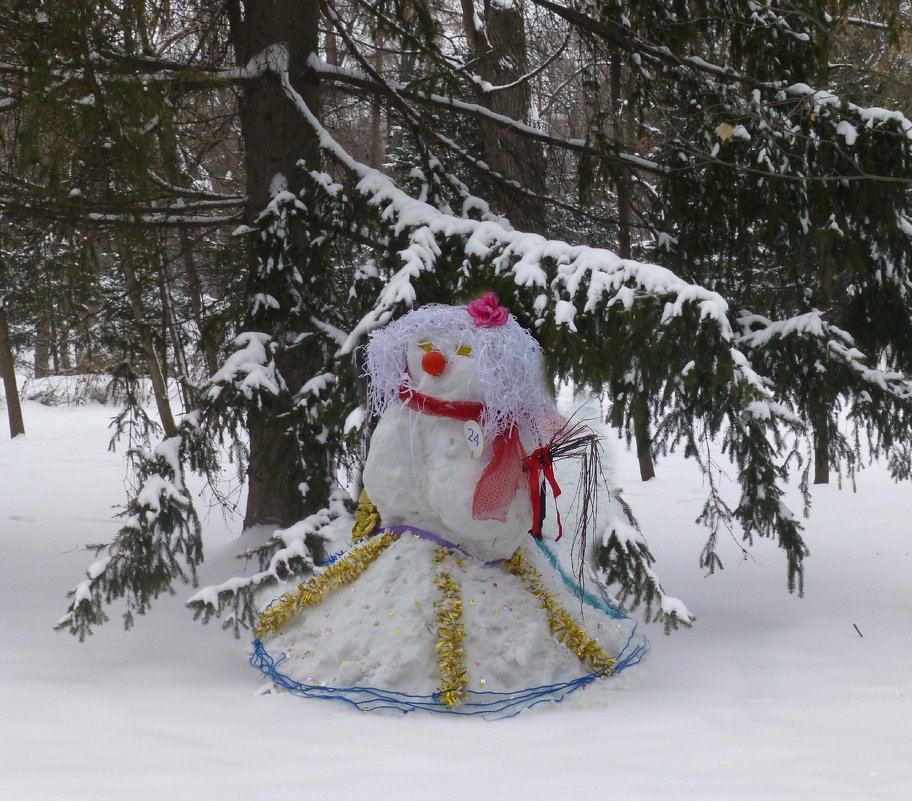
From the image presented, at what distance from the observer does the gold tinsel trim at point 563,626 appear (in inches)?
152

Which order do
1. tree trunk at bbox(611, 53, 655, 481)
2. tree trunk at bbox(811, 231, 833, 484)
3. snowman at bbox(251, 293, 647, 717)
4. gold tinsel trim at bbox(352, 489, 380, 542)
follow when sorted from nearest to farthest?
snowman at bbox(251, 293, 647, 717), gold tinsel trim at bbox(352, 489, 380, 542), tree trunk at bbox(611, 53, 655, 481), tree trunk at bbox(811, 231, 833, 484)

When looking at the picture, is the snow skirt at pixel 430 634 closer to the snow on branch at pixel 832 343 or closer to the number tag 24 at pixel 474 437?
the number tag 24 at pixel 474 437

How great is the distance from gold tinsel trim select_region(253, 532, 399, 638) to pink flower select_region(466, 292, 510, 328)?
3.13 ft

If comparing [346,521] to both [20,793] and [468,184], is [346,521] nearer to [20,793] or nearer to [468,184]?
[20,793]

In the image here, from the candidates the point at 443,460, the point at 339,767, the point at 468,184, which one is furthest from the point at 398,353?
the point at 468,184

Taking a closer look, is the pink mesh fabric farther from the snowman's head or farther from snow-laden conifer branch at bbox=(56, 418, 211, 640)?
snow-laden conifer branch at bbox=(56, 418, 211, 640)

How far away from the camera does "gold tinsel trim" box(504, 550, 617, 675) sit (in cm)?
387

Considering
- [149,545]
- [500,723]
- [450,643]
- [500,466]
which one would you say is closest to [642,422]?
[500,466]

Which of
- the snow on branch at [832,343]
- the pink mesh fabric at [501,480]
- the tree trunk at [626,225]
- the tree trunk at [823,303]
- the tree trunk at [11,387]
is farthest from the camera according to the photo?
the tree trunk at [11,387]

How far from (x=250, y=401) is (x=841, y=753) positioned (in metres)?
3.10

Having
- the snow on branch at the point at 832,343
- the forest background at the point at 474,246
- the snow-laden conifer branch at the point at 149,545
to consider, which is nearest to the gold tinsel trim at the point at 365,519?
the forest background at the point at 474,246

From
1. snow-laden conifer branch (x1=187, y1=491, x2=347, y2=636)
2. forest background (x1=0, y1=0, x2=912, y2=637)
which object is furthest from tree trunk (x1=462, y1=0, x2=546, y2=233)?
snow-laden conifer branch (x1=187, y1=491, x2=347, y2=636)

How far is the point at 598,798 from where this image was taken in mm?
2650

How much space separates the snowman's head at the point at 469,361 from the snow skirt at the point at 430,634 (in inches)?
23.4
